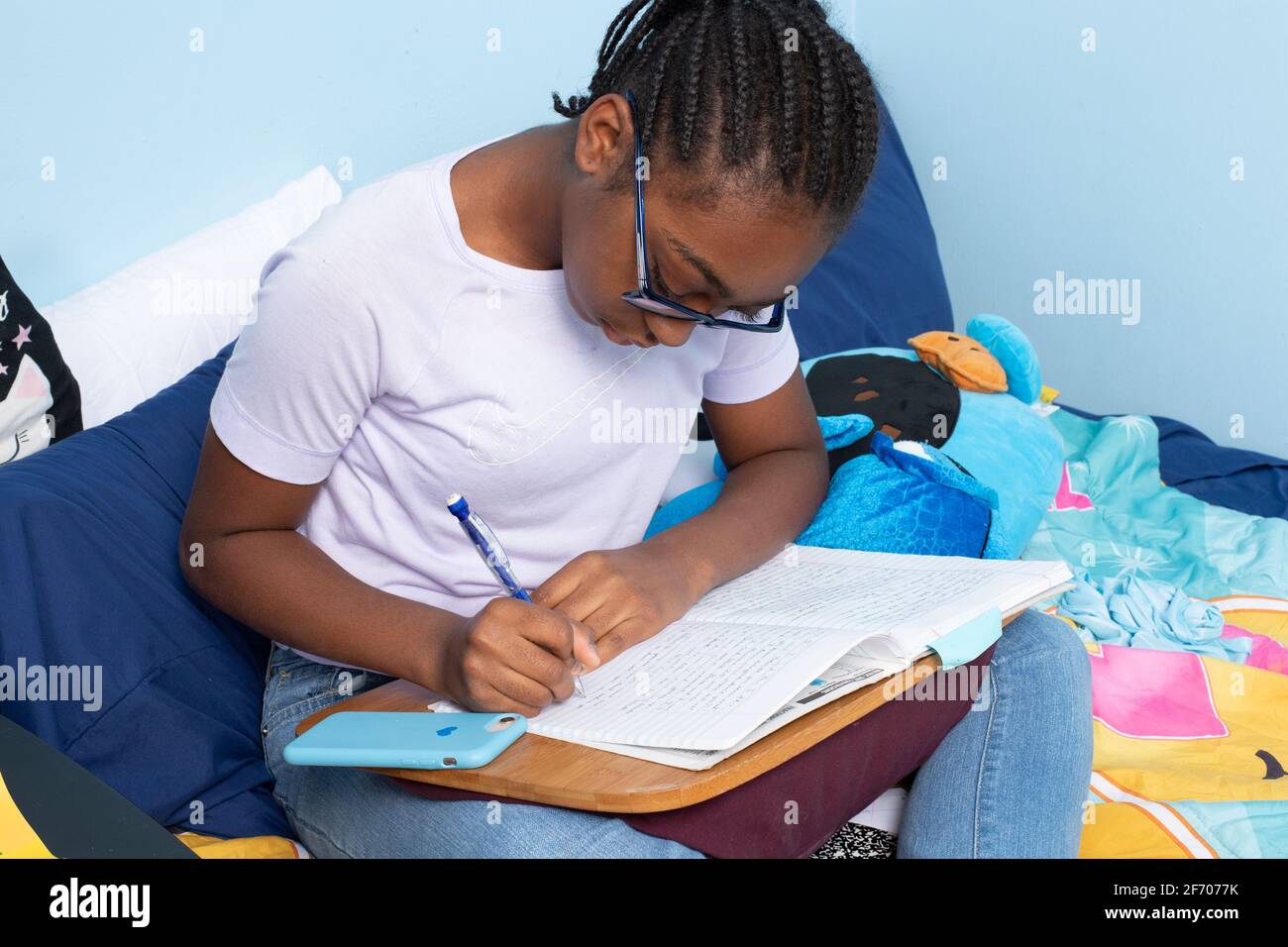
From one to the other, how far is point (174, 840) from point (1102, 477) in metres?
1.59

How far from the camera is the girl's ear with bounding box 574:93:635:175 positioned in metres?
0.84

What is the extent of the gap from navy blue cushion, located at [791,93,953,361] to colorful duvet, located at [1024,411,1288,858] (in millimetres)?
409

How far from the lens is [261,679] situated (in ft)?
3.61

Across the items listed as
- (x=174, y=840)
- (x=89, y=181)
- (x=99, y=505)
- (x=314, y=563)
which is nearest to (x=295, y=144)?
(x=89, y=181)

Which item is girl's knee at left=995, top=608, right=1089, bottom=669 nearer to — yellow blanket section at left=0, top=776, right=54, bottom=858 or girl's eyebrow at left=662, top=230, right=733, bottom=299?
girl's eyebrow at left=662, top=230, right=733, bottom=299

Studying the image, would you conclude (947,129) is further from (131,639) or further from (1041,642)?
(131,639)

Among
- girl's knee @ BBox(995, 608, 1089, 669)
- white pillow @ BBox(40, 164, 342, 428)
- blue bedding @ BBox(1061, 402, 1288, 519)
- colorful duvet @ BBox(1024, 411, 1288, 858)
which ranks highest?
white pillow @ BBox(40, 164, 342, 428)

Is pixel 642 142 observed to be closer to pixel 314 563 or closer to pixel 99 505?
pixel 314 563

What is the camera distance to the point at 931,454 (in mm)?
1282

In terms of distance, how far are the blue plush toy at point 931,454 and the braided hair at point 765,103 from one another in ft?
1.32

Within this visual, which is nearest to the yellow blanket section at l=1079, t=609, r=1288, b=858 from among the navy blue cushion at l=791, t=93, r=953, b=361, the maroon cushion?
the maroon cushion

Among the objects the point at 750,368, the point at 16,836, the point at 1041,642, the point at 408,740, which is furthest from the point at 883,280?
the point at 16,836

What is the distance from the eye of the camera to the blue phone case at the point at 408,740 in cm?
72

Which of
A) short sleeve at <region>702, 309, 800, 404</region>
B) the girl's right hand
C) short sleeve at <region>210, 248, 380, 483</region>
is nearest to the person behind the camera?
the girl's right hand
